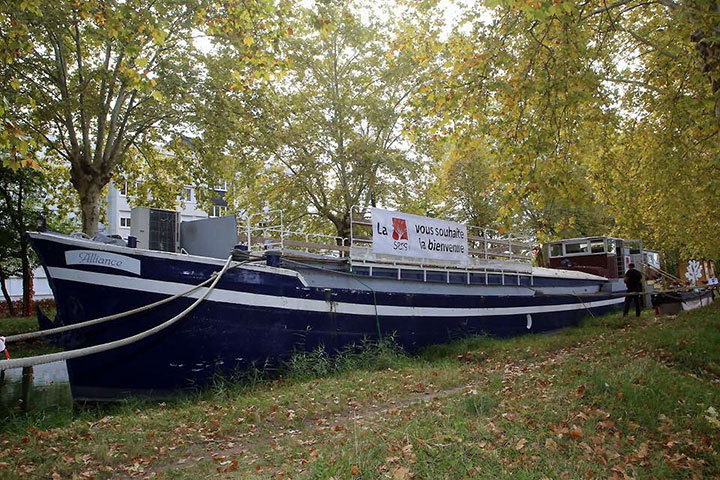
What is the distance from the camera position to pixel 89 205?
16.5 m

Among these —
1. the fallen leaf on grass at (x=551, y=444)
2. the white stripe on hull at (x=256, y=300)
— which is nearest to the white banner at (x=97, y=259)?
the white stripe on hull at (x=256, y=300)

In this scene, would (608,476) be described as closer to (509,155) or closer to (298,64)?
(509,155)

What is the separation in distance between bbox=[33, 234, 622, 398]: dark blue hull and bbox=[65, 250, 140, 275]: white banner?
0.18 feet

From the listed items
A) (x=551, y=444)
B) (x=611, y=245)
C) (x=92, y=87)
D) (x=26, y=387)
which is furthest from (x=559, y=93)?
(x=611, y=245)

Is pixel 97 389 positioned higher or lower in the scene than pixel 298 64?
lower

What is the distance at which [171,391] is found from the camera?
8766 millimetres

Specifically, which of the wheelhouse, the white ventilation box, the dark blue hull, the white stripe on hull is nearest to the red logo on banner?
the dark blue hull

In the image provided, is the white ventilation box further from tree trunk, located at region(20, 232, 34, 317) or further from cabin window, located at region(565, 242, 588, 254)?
cabin window, located at region(565, 242, 588, 254)

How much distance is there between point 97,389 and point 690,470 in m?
8.07

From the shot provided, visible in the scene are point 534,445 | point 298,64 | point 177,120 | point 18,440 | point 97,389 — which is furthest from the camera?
point 298,64

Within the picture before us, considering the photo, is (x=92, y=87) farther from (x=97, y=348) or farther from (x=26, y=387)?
(x=97, y=348)

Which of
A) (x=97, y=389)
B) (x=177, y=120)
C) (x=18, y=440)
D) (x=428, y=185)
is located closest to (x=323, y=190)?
(x=428, y=185)

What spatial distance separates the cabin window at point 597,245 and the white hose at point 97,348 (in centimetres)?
1774

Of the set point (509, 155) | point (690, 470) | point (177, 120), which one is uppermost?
point (177, 120)
